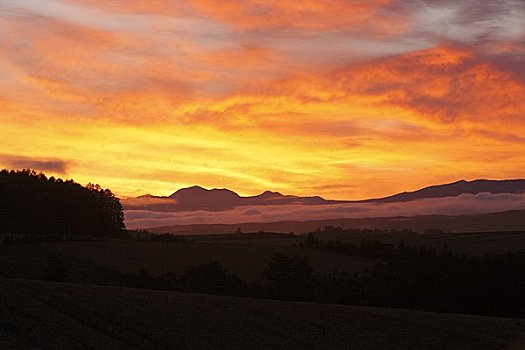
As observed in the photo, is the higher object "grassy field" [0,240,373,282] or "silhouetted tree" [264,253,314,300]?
"grassy field" [0,240,373,282]

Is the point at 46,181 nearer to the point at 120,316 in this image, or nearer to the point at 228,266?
the point at 228,266

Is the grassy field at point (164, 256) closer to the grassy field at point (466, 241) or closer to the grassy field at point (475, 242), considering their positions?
the grassy field at point (466, 241)

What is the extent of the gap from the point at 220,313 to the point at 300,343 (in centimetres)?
520

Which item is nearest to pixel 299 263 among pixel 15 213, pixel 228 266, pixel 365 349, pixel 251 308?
pixel 228 266

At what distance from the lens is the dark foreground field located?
3027 centimetres

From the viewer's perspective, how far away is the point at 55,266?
233 ft

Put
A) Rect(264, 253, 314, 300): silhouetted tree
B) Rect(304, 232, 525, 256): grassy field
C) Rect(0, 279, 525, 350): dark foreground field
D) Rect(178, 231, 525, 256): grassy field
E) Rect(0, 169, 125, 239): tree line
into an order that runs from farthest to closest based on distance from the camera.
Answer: Rect(0, 169, 125, 239): tree line → Rect(178, 231, 525, 256): grassy field → Rect(304, 232, 525, 256): grassy field → Rect(264, 253, 314, 300): silhouetted tree → Rect(0, 279, 525, 350): dark foreground field

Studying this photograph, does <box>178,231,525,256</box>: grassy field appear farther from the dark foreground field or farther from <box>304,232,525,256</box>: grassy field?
the dark foreground field

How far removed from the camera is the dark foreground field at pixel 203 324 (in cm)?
3027

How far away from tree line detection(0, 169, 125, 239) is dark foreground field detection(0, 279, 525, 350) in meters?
92.4

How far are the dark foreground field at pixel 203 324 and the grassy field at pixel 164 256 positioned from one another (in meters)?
45.6

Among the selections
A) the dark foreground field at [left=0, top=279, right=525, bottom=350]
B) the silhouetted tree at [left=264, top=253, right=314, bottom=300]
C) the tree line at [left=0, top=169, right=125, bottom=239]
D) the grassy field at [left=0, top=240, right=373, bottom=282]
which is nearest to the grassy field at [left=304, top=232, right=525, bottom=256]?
the grassy field at [left=0, top=240, right=373, bottom=282]

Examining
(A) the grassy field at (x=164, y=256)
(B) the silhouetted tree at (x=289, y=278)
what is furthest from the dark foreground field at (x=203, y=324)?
(A) the grassy field at (x=164, y=256)

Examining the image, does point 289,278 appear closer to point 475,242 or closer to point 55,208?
point 475,242
